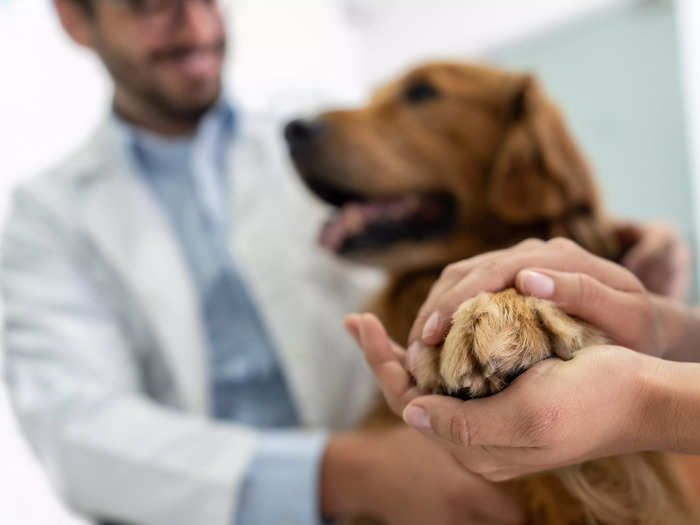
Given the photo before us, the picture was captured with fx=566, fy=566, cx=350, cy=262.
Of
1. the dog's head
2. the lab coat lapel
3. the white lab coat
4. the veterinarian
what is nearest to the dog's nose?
the dog's head

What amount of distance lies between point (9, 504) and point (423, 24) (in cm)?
138

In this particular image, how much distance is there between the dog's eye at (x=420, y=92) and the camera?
0.95 m

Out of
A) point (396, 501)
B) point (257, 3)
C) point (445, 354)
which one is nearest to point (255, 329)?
point (396, 501)

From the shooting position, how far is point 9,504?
1.32 feet

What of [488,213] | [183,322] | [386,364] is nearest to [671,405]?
[386,364]

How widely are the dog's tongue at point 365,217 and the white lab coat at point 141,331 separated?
10 centimetres

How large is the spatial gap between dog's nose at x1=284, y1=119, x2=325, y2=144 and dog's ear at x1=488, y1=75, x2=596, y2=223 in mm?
292

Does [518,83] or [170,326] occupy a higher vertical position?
[518,83]

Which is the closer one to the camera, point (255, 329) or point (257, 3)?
point (255, 329)

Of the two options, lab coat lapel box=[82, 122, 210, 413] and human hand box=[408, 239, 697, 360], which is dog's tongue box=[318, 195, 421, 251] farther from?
human hand box=[408, 239, 697, 360]

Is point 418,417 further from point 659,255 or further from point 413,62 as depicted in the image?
point 413,62

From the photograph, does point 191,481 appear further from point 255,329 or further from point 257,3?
point 257,3

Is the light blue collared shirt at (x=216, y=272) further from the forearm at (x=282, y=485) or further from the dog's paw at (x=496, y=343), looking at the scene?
the dog's paw at (x=496, y=343)

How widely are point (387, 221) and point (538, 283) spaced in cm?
47
